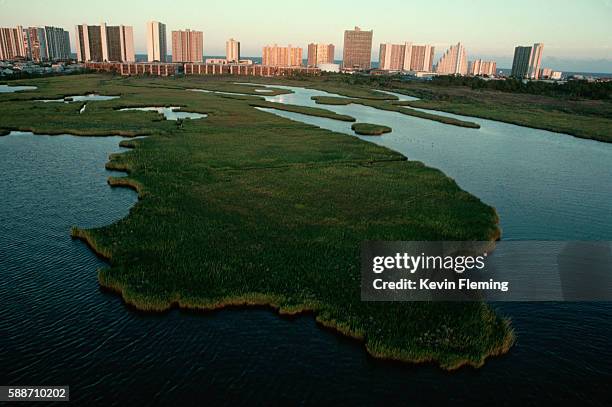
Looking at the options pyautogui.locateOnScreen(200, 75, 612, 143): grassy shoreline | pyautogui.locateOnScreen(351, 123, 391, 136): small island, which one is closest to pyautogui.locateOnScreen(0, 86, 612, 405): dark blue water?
pyautogui.locateOnScreen(351, 123, 391, 136): small island

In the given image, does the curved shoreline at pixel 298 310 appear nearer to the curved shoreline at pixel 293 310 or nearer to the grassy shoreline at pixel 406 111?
the curved shoreline at pixel 293 310

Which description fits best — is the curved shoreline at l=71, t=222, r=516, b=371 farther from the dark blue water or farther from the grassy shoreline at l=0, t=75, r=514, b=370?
the dark blue water

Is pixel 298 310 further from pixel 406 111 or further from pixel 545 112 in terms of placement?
pixel 545 112

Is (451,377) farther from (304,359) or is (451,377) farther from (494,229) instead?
(494,229)

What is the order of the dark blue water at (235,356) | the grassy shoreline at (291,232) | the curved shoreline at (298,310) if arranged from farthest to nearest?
1. the grassy shoreline at (291,232)
2. the curved shoreline at (298,310)
3. the dark blue water at (235,356)

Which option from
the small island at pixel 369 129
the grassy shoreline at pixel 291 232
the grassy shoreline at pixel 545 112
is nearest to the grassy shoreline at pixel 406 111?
the grassy shoreline at pixel 545 112

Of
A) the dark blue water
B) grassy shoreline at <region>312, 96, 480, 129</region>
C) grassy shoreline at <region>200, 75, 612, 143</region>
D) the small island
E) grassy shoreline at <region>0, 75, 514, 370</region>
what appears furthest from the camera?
grassy shoreline at <region>312, 96, 480, 129</region>

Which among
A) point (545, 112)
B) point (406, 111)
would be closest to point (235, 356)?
point (406, 111)
